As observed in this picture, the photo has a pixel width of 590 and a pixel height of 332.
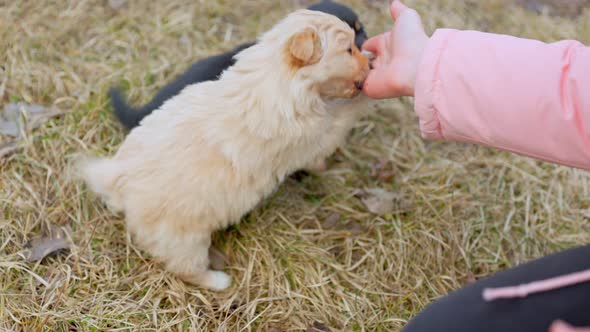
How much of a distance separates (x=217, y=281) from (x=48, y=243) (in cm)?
87

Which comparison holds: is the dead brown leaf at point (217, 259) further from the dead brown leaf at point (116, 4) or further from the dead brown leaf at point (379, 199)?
the dead brown leaf at point (116, 4)

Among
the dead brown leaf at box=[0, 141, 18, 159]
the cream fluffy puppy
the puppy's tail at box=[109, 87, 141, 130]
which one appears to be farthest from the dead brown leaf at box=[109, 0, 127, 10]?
the cream fluffy puppy

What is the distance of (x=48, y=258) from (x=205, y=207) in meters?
0.89

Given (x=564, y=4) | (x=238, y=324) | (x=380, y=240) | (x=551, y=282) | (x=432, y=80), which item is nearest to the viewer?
(x=551, y=282)

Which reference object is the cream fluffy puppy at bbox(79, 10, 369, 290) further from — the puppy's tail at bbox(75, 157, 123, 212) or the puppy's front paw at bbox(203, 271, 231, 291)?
the puppy's front paw at bbox(203, 271, 231, 291)

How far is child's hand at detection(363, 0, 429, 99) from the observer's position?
7.07ft

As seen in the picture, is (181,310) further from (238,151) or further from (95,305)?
(238,151)

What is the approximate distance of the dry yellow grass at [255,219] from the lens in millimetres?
2465

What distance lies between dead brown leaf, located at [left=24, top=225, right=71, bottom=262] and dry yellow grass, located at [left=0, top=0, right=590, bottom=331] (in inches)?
1.6

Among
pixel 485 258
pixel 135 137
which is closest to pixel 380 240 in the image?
pixel 485 258

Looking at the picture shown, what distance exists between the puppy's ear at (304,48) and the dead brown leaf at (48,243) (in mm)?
1462

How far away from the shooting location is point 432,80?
6.15 ft

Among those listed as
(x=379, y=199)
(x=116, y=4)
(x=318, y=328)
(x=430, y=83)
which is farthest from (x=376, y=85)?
(x=116, y=4)

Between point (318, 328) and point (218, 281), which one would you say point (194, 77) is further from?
point (318, 328)
